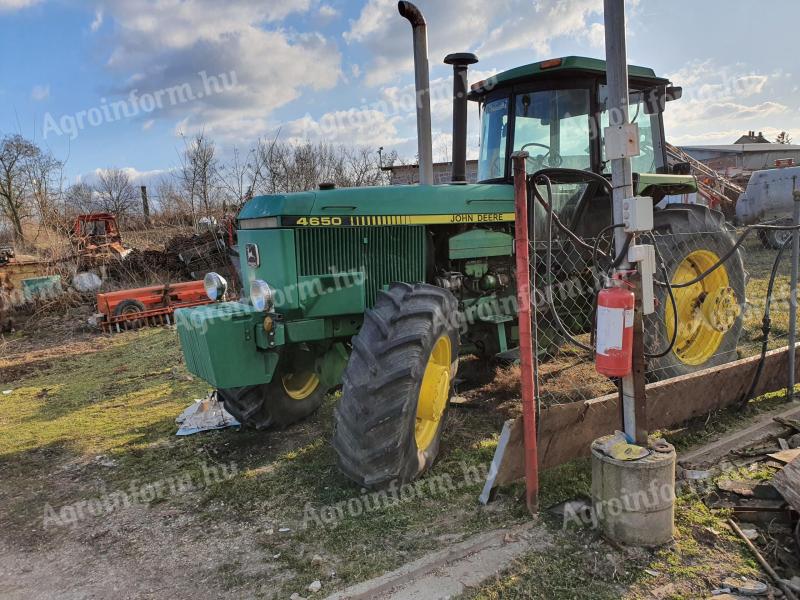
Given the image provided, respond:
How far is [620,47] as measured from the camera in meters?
2.56

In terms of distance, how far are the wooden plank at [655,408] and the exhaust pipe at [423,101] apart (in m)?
2.92

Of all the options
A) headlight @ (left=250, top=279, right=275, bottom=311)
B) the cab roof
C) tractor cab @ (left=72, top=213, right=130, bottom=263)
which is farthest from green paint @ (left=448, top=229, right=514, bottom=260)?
tractor cab @ (left=72, top=213, right=130, bottom=263)

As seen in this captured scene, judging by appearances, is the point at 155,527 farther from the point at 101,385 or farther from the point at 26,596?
the point at 101,385

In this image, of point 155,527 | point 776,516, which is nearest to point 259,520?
point 155,527

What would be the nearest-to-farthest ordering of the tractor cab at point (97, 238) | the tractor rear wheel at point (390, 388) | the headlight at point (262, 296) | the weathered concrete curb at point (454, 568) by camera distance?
the weathered concrete curb at point (454, 568) < the tractor rear wheel at point (390, 388) < the headlight at point (262, 296) < the tractor cab at point (97, 238)

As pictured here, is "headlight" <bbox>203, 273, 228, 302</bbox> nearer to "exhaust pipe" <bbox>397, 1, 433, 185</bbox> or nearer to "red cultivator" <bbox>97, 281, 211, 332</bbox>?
"exhaust pipe" <bbox>397, 1, 433, 185</bbox>

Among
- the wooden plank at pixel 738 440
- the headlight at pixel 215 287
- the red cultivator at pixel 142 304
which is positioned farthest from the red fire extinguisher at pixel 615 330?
the red cultivator at pixel 142 304

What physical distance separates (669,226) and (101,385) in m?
6.22

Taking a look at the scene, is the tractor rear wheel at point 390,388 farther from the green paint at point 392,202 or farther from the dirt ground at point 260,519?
the green paint at point 392,202

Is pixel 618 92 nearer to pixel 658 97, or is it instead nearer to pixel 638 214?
pixel 638 214

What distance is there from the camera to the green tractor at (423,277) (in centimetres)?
314

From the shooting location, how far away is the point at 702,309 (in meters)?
5.06

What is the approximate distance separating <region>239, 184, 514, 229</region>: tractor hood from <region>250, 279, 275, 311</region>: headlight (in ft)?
1.48

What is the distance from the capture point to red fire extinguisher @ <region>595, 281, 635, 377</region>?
101 inches
